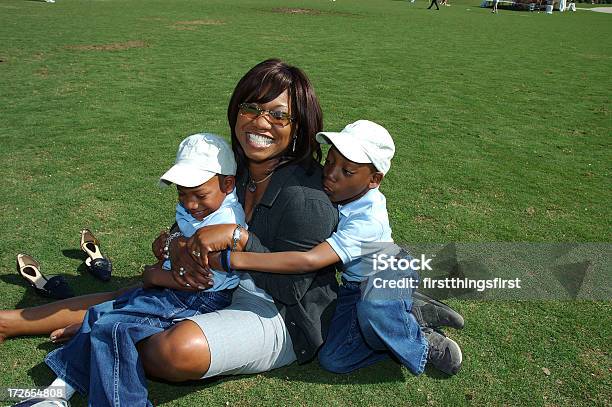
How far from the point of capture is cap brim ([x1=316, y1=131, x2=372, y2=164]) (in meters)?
3.21

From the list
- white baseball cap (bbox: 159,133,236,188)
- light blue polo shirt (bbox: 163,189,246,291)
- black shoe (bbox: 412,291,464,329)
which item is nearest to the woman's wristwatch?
light blue polo shirt (bbox: 163,189,246,291)

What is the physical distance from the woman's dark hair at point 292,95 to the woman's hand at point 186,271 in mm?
740

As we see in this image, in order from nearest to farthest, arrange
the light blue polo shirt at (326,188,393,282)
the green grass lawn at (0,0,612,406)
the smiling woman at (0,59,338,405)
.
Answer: the smiling woman at (0,59,338,405) → the light blue polo shirt at (326,188,393,282) → the green grass lawn at (0,0,612,406)

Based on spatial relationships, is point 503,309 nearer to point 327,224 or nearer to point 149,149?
point 327,224

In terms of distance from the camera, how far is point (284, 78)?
3.24 metres

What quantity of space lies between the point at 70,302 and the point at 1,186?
2.82 meters

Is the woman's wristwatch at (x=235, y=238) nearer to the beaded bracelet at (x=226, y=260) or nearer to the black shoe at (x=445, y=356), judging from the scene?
the beaded bracelet at (x=226, y=260)

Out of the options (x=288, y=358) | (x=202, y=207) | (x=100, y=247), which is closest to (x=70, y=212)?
(x=100, y=247)

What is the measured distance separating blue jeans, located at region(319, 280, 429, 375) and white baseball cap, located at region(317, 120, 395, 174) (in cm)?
76

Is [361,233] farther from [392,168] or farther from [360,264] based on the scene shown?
[392,168]

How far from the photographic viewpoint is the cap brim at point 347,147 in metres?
3.21

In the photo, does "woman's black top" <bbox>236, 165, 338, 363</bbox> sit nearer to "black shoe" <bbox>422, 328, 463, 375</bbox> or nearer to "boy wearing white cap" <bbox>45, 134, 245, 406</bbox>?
"boy wearing white cap" <bbox>45, 134, 245, 406</bbox>

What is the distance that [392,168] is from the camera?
6883 millimetres

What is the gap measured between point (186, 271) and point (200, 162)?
600 millimetres
